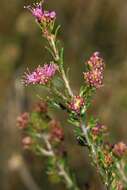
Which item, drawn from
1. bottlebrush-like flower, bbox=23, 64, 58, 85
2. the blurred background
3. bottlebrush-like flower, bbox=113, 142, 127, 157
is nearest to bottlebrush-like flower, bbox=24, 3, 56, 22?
bottlebrush-like flower, bbox=23, 64, 58, 85

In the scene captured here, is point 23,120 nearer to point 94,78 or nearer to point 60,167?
point 60,167

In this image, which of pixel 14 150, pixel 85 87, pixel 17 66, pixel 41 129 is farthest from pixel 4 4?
pixel 85 87

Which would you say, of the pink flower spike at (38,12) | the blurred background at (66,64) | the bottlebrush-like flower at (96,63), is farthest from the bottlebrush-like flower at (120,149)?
the blurred background at (66,64)

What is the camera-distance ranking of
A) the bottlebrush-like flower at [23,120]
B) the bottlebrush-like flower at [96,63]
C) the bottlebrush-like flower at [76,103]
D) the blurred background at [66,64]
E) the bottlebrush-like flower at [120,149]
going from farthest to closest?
the blurred background at [66,64]
the bottlebrush-like flower at [23,120]
the bottlebrush-like flower at [120,149]
the bottlebrush-like flower at [96,63]
the bottlebrush-like flower at [76,103]

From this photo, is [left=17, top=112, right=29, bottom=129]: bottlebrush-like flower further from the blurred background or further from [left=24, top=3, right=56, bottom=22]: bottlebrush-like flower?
the blurred background

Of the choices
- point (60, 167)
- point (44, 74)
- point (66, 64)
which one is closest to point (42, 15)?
point (44, 74)

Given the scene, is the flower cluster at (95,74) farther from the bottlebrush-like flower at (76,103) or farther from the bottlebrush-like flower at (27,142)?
the bottlebrush-like flower at (27,142)

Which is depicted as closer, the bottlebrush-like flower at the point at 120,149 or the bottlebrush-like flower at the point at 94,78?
the bottlebrush-like flower at the point at 94,78
